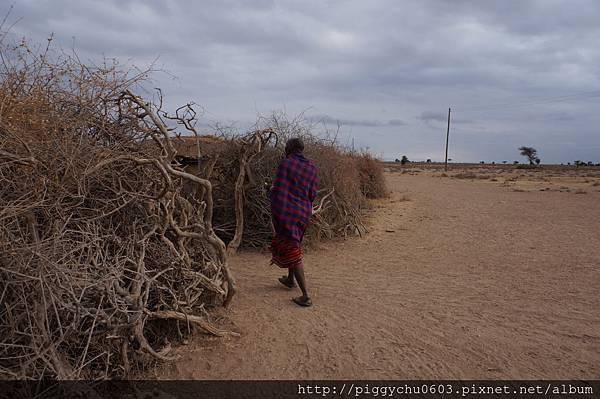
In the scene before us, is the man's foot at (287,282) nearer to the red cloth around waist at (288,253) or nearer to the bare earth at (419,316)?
the bare earth at (419,316)

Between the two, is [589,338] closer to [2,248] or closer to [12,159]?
[2,248]

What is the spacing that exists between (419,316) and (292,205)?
1586 mm

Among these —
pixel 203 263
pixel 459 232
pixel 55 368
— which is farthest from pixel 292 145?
pixel 459 232

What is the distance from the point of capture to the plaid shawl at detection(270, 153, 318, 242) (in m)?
4.14

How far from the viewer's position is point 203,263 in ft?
13.0

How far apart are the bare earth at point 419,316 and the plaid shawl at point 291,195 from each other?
2.61ft

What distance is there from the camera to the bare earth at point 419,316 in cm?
308

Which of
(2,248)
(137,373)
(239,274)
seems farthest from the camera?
(239,274)

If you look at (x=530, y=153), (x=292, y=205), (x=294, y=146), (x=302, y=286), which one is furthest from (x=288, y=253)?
(x=530, y=153)

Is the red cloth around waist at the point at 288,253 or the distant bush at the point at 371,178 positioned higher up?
the distant bush at the point at 371,178

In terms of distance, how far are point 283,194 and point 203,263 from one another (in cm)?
99

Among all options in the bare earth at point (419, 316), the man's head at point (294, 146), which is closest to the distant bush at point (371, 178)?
the bare earth at point (419, 316)

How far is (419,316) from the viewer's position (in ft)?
13.1

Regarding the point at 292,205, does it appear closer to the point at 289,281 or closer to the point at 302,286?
the point at 302,286
